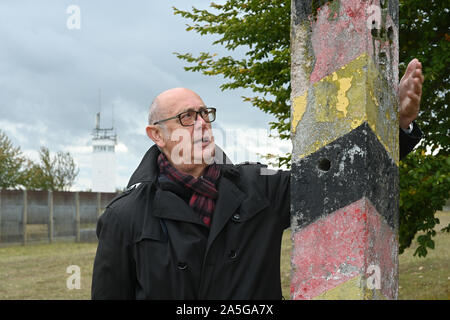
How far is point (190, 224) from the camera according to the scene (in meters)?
2.28

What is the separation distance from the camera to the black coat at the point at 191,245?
2.18 meters

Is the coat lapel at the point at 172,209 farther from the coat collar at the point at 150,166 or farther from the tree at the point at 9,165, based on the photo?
the tree at the point at 9,165

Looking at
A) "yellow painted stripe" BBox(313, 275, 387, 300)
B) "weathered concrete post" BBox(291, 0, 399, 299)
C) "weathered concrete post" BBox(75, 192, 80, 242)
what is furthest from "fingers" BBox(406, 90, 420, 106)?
"weathered concrete post" BBox(75, 192, 80, 242)

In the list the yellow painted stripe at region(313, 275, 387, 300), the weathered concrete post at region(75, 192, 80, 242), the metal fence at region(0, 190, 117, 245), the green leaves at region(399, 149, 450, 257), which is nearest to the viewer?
the yellow painted stripe at region(313, 275, 387, 300)

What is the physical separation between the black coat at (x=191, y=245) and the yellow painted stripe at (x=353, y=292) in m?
0.62

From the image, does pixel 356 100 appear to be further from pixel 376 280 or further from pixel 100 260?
pixel 100 260

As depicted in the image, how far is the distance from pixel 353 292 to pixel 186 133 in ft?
3.70

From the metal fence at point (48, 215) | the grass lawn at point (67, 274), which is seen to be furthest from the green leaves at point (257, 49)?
the metal fence at point (48, 215)

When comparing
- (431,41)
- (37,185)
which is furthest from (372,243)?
(37,185)

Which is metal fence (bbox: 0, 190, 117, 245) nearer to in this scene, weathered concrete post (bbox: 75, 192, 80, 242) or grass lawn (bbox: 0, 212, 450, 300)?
weathered concrete post (bbox: 75, 192, 80, 242)

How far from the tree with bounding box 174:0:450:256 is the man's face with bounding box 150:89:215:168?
3969 millimetres

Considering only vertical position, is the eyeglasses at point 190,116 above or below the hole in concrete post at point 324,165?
above

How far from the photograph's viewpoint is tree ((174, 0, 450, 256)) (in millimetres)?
6031

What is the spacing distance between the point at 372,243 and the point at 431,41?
6.00 meters
